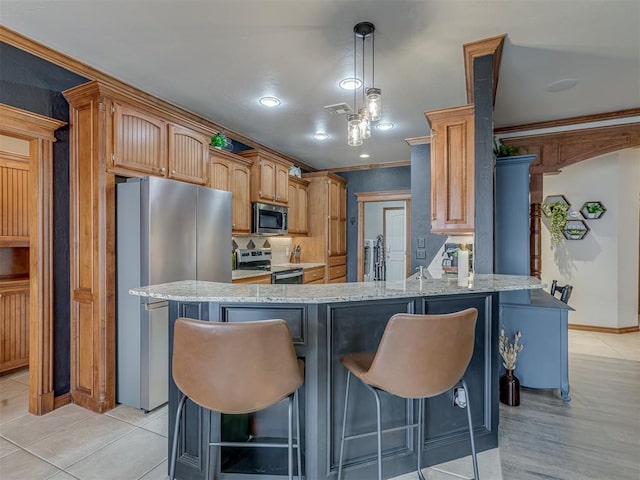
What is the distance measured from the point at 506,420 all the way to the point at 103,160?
11.3 feet

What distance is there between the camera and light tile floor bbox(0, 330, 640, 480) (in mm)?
1894

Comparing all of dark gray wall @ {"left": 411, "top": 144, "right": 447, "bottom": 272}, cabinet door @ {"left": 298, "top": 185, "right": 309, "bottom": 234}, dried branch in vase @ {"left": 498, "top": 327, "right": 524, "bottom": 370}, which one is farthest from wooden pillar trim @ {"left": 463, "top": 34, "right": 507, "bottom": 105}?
cabinet door @ {"left": 298, "top": 185, "right": 309, "bottom": 234}

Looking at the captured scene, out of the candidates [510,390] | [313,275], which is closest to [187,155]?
[313,275]

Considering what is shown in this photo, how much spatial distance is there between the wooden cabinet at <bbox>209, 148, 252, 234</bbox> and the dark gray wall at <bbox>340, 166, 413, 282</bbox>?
2.51m

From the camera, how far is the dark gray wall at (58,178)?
99.7 inches

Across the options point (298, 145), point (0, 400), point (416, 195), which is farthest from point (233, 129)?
point (0, 400)

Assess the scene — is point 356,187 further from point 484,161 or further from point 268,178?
point 484,161

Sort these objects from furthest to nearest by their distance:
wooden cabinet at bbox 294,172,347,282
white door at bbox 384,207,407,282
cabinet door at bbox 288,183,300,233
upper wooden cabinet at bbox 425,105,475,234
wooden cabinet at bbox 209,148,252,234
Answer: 1. white door at bbox 384,207,407,282
2. wooden cabinet at bbox 294,172,347,282
3. cabinet door at bbox 288,183,300,233
4. wooden cabinet at bbox 209,148,252,234
5. upper wooden cabinet at bbox 425,105,475,234

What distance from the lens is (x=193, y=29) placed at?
2.24 meters

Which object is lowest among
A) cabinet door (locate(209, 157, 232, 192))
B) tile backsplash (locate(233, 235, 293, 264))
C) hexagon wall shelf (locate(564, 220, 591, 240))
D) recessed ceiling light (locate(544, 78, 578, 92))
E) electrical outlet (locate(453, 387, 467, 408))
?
electrical outlet (locate(453, 387, 467, 408))

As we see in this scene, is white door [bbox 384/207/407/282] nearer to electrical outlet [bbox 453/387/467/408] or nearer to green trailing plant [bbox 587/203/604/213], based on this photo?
green trailing plant [bbox 587/203/604/213]

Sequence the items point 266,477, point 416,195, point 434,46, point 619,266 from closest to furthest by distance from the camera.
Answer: point 266,477 < point 434,46 < point 416,195 < point 619,266

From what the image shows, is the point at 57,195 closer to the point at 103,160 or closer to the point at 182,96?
the point at 103,160

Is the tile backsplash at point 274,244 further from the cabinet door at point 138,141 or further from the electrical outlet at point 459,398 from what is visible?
the electrical outlet at point 459,398
